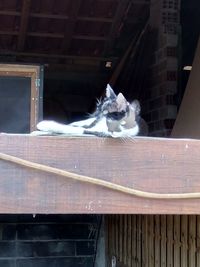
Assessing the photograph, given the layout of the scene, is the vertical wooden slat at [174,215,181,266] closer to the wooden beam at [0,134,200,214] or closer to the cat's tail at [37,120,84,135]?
the wooden beam at [0,134,200,214]

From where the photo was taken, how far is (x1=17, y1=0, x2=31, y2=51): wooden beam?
5.38 metres

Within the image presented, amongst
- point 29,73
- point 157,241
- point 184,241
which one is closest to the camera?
point 184,241

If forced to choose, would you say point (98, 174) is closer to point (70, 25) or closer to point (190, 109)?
point (190, 109)

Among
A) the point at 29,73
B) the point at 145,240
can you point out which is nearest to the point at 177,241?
the point at 145,240

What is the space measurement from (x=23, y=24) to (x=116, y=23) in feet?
3.24

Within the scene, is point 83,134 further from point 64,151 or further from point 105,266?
point 105,266

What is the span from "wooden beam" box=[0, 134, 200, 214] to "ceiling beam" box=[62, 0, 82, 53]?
12.6 ft

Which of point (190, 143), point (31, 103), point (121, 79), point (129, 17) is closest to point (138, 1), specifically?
point (129, 17)

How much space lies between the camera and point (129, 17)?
5789 millimetres

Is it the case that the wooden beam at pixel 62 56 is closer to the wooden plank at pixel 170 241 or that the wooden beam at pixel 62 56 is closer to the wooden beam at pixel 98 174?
the wooden plank at pixel 170 241

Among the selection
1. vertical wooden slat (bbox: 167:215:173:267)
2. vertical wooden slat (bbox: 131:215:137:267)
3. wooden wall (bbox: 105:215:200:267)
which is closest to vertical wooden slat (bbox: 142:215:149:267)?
wooden wall (bbox: 105:215:200:267)

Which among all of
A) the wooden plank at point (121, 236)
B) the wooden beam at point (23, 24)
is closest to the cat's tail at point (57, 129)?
the wooden plank at point (121, 236)

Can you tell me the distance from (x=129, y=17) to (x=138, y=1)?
0.73ft

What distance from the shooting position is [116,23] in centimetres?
580
